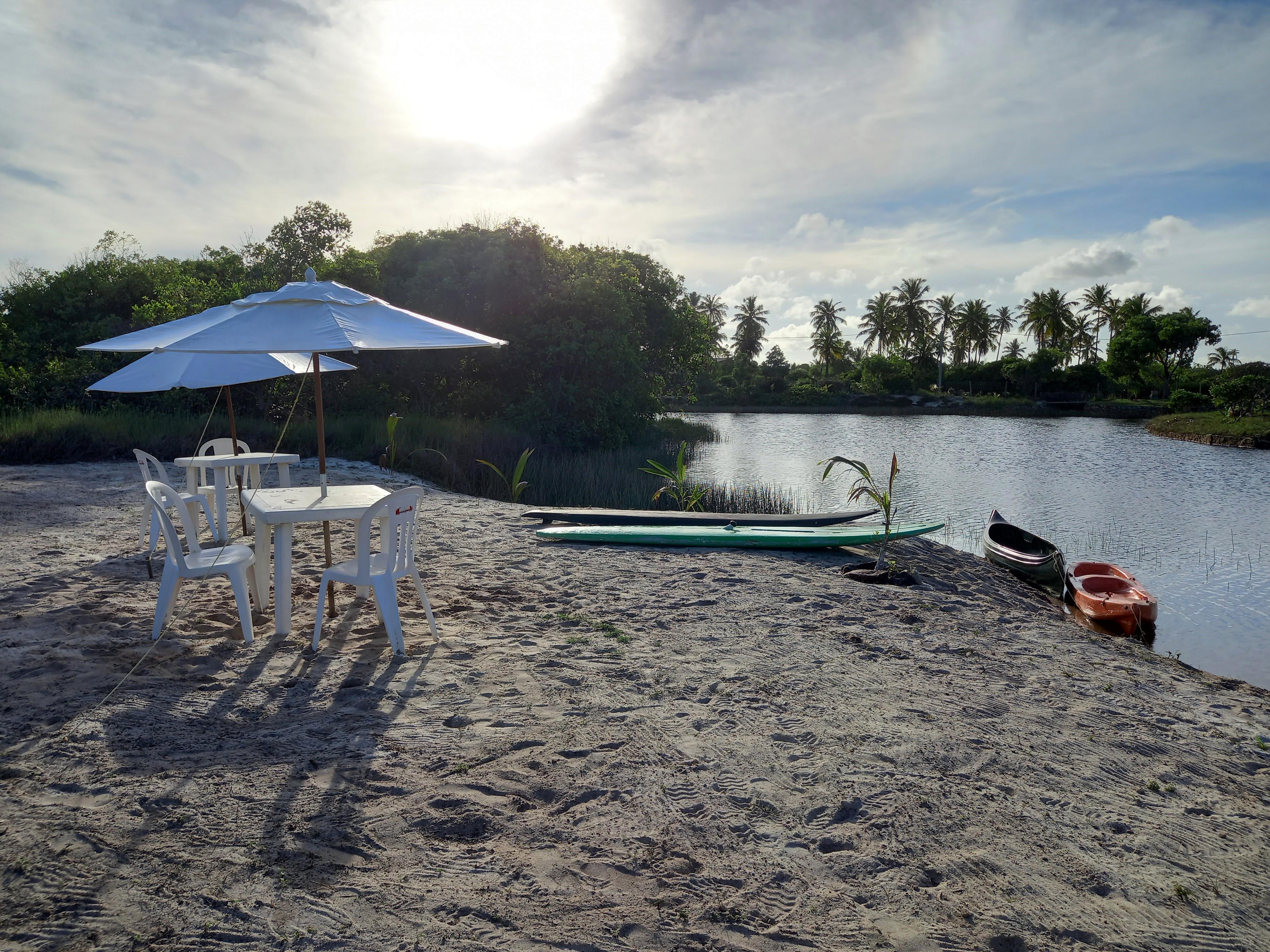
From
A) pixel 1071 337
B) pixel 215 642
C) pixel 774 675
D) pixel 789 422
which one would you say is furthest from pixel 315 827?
pixel 1071 337

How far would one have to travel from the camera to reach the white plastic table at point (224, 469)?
6484mm

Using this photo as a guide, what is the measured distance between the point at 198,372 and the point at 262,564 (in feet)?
10.7

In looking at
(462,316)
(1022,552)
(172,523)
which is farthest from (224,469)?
(462,316)

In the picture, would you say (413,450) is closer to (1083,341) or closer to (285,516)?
(285,516)

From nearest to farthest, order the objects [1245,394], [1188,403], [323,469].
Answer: [323,469]
[1245,394]
[1188,403]

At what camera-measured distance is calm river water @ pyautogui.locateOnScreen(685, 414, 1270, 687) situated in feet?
27.1

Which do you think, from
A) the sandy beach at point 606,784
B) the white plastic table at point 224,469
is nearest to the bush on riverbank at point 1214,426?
the sandy beach at point 606,784

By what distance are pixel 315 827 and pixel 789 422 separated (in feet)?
123

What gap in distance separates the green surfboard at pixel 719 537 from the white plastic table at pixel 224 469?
256 cm

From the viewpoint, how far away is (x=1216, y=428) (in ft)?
101

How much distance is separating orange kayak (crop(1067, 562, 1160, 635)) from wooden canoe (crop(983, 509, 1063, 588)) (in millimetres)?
227

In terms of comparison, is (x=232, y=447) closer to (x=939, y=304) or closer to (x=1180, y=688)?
(x=1180, y=688)

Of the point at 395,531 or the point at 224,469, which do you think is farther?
the point at 224,469

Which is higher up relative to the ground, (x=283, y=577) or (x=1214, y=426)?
(x=1214, y=426)
